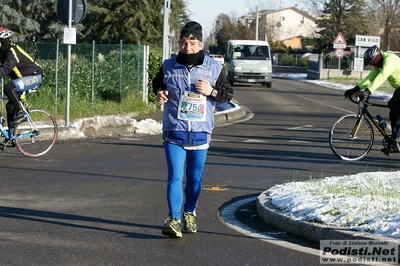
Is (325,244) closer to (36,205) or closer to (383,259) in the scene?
(383,259)

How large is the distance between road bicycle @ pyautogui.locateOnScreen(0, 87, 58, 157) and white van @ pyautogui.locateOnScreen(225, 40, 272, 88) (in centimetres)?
2531

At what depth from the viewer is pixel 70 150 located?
1253 centimetres

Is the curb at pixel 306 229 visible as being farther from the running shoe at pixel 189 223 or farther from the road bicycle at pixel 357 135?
the road bicycle at pixel 357 135

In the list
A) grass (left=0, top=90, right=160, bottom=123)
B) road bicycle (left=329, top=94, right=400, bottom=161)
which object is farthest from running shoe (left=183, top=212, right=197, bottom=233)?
grass (left=0, top=90, right=160, bottom=123)

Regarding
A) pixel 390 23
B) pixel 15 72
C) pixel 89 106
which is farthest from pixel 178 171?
pixel 390 23

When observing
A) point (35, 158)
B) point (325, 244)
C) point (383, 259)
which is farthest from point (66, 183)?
point (383, 259)

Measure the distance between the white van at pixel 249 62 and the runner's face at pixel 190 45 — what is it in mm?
30781

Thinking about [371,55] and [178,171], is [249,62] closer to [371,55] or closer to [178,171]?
[371,55]

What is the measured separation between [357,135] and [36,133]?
4948 millimetres

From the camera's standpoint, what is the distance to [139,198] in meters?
8.30

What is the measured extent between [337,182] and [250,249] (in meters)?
2.44

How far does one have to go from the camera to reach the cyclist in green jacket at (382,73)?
11.0 meters

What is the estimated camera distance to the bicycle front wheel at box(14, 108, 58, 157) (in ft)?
37.8

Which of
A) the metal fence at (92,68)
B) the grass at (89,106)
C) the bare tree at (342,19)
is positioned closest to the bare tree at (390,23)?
the bare tree at (342,19)
